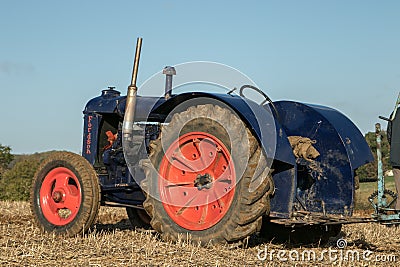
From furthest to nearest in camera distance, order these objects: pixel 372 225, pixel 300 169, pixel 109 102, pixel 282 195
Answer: pixel 372 225, pixel 109 102, pixel 300 169, pixel 282 195

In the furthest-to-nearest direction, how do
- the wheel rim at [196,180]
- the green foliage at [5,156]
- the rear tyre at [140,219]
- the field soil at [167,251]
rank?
1. the green foliage at [5,156]
2. the rear tyre at [140,219]
3. the wheel rim at [196,180]
4. the field soil at [167,251]

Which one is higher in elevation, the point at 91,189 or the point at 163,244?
the point at 91,189

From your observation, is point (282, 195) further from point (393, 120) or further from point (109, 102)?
point (109, 102)

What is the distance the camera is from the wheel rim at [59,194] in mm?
7645

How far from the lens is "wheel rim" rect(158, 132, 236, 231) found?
6480 mm

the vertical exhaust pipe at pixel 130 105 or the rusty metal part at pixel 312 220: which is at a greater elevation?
the vertical exhaust pipe at pixel 130 105

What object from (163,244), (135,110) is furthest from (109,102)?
(163,244)

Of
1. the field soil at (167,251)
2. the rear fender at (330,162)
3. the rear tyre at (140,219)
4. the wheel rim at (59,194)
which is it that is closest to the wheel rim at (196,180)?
the field soil at (167,251)

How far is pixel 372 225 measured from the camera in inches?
385

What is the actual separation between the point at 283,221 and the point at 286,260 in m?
0.42

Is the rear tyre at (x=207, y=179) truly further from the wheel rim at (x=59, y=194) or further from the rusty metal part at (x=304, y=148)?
the wheel rim at (x=59, y=194)

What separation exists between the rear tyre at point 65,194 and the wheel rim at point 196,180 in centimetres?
101

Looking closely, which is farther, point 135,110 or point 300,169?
point 135,110

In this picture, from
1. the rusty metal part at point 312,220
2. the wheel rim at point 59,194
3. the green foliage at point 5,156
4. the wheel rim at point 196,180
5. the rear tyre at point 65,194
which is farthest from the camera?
the green foliage at point 5,156
